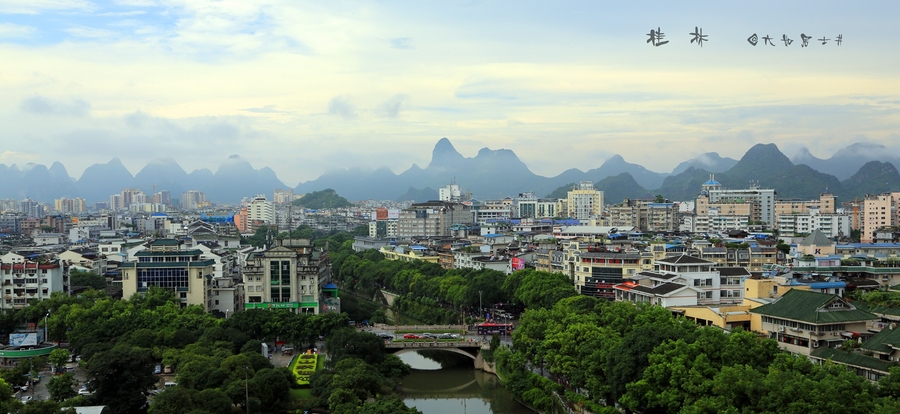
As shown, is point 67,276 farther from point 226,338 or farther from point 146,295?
point 226,338

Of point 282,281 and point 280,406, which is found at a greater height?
point 282,281

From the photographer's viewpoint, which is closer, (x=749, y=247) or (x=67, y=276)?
(x=67, y=276)

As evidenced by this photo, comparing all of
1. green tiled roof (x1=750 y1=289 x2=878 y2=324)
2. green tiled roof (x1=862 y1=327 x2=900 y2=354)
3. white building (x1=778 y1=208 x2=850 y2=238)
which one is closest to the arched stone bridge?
green tiled roof (x1=750 y1=289 x2=878 y2=324)

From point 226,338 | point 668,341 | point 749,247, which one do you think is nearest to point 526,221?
point 749,247

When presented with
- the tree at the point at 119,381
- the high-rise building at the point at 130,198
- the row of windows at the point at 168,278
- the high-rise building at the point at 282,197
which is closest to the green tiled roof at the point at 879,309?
the tree at the point at 119,381

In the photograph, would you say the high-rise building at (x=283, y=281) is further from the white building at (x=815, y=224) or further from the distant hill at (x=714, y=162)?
the distant hill at (x=714, y=162)

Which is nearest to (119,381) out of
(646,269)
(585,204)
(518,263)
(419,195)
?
(646,269)

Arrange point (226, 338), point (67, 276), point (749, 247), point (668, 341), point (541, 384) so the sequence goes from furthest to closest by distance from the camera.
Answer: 1. point (749, 247)
2. point (67, 276)
3. point (226, 338)
4. point (541, 384)
5. point (668, 341)
